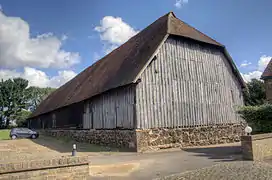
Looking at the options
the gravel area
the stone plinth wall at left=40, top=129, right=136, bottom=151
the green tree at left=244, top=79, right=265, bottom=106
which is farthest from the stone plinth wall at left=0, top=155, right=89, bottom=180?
the green tree at left=244, top=79, right=265, bottom=106

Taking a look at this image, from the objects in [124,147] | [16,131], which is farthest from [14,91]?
[124,147]

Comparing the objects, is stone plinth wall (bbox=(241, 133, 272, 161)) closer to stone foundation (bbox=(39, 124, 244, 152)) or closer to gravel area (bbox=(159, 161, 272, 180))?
gravel area (bbox=(159, 161, 272, 180))

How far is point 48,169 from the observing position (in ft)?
18.1

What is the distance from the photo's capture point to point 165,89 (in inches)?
587

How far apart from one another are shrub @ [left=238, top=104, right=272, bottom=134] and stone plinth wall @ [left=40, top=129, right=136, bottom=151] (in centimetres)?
658

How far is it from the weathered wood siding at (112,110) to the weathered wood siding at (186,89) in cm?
75

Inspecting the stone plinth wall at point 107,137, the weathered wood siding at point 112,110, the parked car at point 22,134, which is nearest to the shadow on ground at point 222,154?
the stone plinth wall at point 107,137

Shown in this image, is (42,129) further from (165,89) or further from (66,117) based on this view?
(165,89)

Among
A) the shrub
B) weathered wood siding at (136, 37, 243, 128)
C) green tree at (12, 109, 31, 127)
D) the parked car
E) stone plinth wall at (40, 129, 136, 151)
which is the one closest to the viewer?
the shrub

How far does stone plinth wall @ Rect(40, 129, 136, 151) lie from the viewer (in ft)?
45.9

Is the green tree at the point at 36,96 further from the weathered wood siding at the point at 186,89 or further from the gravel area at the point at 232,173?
the gravel area at the point at 232,173

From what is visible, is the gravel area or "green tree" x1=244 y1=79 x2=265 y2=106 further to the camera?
"green tree" x1=244 y1=79 x2=265 y2=106

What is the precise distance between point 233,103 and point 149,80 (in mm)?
8095

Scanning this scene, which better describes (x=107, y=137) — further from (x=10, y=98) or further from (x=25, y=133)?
(x=10, y=98)
